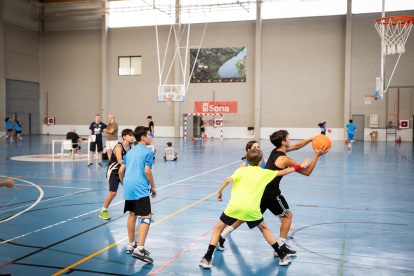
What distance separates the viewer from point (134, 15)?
42.4 m

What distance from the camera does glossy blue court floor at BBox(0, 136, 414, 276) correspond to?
502 centimetres

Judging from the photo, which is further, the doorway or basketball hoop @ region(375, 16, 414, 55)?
the doorway

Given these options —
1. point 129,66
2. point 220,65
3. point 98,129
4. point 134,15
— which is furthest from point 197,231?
point 134,15

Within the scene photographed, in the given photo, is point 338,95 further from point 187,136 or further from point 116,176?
point 116,176

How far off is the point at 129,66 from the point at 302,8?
60.6 ft

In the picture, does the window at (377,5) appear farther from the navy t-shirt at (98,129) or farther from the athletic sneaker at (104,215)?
the athletic sneaker at (104,215)

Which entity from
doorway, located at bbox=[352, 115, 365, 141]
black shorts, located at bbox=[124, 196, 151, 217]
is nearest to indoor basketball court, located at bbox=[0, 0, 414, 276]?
black shorts, located at bbox=[124, 196, 151, 217]

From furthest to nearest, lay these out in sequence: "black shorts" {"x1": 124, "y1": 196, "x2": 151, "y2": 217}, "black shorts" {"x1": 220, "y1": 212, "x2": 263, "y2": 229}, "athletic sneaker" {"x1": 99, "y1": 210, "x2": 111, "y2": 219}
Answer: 1. "athletic sneaker" {"x1": 99, "y1": 210, "x2": 111, "y2": 219}
2. "black shorts" {"x1": 124, "y1": 196, "x2": 151, "y2": 217}
3. "black shorts" {"x1": 220, "y1": 212, "x2": 263, "y2": 229}

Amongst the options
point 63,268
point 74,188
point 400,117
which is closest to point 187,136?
point 400,117

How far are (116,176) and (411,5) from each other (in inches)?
1430

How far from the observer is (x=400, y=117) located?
35.8m

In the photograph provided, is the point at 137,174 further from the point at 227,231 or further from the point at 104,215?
the point at 104,215

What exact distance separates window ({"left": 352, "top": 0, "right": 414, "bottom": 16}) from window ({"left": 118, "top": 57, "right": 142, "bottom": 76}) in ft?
71.3

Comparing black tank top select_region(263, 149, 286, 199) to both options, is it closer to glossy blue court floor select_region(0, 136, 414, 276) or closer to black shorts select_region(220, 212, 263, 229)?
black shorts select_region(220, 212, 263, 229)
